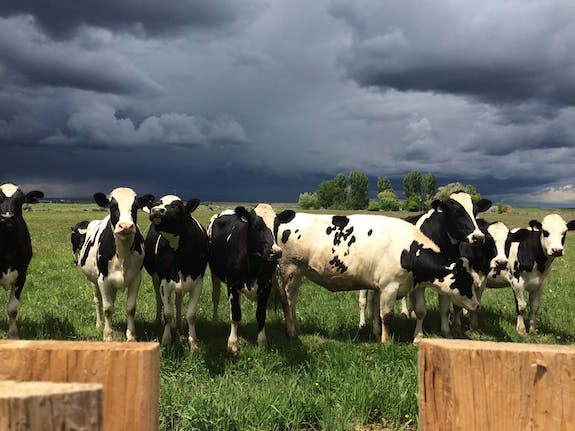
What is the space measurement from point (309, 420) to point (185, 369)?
7.59ft

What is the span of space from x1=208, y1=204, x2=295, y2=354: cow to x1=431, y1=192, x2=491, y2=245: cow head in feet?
11.0

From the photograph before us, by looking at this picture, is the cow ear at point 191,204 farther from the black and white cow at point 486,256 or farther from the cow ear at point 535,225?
the cow ear at point 535,225

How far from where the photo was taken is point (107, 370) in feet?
5.98

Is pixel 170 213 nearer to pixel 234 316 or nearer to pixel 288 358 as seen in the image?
pixel 234 316

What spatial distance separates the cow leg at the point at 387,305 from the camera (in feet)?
29.0

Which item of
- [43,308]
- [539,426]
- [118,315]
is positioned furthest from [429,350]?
[43,308]

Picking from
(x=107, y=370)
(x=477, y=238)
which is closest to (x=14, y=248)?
(x=107, y=370)

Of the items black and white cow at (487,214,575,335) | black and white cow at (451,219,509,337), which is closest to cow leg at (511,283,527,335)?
black and white cow at (487,214,575,335)

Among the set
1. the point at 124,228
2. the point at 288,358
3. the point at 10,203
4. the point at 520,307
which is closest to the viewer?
the point at 124,228

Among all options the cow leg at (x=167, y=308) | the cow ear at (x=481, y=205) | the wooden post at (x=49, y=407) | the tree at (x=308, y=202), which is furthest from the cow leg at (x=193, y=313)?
the tree at (x=308, y=202)

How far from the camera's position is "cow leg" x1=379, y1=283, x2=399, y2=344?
29.0ft

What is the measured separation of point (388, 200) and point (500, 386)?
111028 millimetres

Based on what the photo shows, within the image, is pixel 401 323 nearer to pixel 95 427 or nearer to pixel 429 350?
pixel 429 350

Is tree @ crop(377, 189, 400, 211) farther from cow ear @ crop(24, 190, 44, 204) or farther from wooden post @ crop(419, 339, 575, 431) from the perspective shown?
wooden post @ crop(419, 339, 575, 431)
